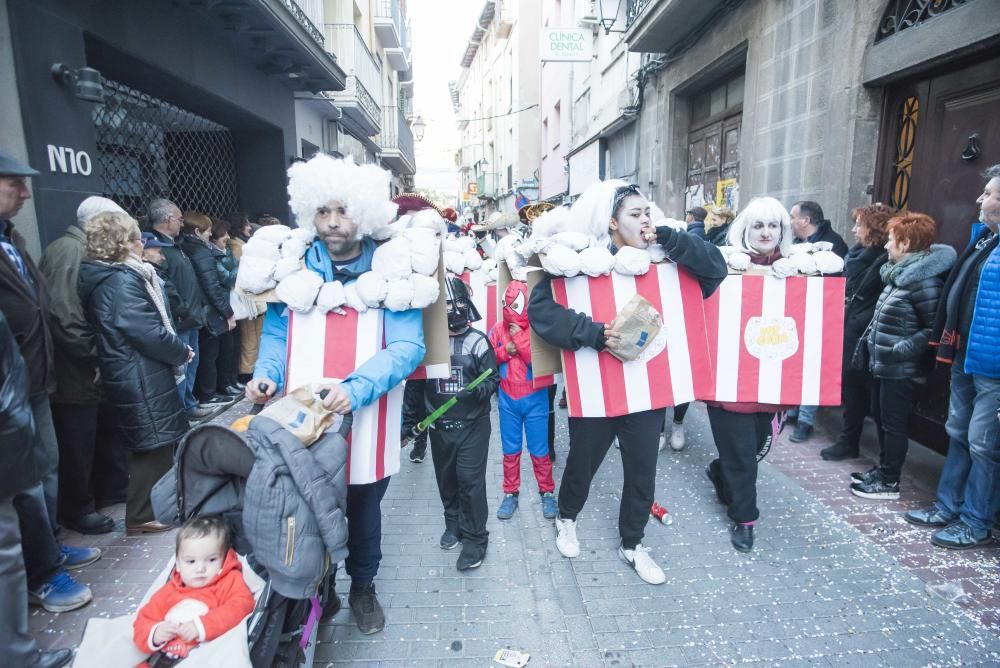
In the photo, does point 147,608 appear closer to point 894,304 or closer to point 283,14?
point 894,304

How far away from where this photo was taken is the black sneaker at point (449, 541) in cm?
331

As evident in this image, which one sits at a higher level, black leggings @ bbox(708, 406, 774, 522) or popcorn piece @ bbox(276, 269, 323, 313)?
popcorn piece @ bbox(276, 269, 323, 313)

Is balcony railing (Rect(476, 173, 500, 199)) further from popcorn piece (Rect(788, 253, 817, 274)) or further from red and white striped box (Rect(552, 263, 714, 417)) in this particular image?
red and white striped box (Rect(552, 263, 714, 417))

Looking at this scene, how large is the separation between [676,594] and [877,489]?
1951 millimetres

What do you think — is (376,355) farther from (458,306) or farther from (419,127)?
(419,127)

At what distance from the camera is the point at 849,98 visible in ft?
16.4

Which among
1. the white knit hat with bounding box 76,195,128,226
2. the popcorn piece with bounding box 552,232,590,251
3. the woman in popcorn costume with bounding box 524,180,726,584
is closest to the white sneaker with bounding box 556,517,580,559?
the woman in popcorn costume with bounding box 524,180,726,584

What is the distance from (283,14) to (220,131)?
277 cm

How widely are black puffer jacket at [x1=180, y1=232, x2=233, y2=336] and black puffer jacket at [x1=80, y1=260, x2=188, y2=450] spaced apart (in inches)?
101

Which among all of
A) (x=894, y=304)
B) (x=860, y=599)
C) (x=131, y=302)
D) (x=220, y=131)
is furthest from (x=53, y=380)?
(x=220, y=131)

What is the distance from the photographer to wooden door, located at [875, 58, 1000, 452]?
3914 mm

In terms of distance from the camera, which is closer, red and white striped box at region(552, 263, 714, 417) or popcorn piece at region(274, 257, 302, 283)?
popcorn piece at region(274, 257, 302, 283)

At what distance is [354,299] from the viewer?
229 cm

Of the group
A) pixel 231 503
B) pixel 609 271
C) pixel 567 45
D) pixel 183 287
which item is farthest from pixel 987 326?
pixel 567 45
